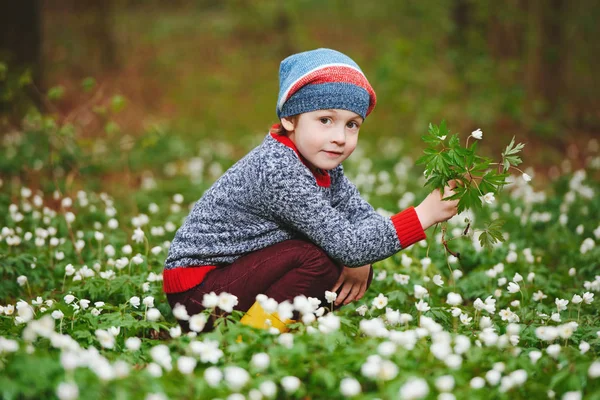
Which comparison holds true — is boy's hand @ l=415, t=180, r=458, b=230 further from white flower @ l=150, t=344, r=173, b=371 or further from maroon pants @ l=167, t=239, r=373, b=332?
white flower @ l=150, t=344, r=173, b=371

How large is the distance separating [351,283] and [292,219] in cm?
61

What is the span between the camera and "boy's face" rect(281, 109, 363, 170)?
331 centimetres

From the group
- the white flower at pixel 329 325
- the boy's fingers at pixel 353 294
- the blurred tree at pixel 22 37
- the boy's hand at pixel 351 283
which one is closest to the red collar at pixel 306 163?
the boy's hand at pixel 351 283

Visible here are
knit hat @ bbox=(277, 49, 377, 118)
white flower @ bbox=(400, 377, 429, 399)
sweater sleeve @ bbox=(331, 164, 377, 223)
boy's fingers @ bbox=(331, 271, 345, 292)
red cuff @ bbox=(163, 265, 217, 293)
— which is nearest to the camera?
white flower @ bbox=(400, 377, 429, 399)

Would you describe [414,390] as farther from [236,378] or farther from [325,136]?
[325,136]

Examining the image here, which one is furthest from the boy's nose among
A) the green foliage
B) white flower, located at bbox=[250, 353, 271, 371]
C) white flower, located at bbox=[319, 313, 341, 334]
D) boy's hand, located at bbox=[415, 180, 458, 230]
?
white flower, located at bbox=[250, 353, 271, 371]

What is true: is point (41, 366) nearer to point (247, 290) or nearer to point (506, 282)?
point (247, 290)

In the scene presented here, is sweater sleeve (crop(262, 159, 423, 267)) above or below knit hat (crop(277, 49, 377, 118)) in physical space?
below

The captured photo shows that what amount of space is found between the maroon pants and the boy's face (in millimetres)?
473

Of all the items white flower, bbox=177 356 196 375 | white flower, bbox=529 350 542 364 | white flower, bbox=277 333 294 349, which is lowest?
white flower, bbox=177 356 196 375

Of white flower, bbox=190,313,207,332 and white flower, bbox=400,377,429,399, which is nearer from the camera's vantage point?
white flower, bbox=400,377,429,399

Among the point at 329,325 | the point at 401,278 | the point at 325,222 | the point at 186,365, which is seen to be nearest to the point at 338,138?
the point at 325,222

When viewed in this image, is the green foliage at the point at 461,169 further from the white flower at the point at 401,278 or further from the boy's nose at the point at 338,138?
the white flower at the point at 401,278

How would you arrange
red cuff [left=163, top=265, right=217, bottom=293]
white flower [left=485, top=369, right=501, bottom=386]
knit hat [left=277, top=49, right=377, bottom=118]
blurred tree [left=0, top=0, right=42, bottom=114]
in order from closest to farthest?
white flower [left=485, top=369, right=501, bottom=386], knit hat [left=277, top=49, right=377, bottom=118], red cuff [left=163, top=265, right=217, bottom=293], blurred tree [left=0, top=0, right=42, bottom=114]
